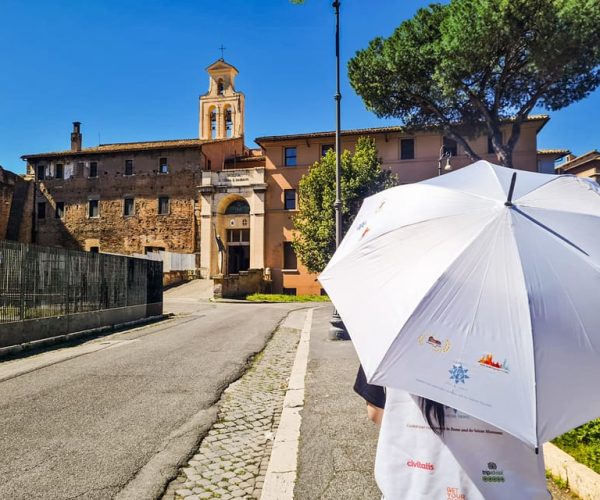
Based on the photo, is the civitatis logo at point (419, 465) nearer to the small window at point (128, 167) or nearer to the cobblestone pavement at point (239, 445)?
the cobblestone pavement at point (239, 445)

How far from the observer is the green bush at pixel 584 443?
3426 mm

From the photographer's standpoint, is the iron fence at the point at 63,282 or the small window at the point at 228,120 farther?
the small window at the point at 228,120

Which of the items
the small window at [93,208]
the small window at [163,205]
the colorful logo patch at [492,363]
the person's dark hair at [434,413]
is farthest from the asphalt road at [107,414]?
the small window at [93,208]

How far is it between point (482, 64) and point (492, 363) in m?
19.1

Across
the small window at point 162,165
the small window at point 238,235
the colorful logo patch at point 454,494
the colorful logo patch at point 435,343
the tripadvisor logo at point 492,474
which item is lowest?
the colorful logo patch at point 454,494

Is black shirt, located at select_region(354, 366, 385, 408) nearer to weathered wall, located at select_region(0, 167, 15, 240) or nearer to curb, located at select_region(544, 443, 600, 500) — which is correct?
curb, located at select_region(544, 443, 600, 500)

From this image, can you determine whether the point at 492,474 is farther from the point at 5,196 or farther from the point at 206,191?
the point at 5,196

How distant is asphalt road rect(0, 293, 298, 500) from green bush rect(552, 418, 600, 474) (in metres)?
3.35

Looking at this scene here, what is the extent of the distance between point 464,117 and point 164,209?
2518cm

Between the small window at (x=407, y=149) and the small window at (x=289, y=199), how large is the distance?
8386 millimetres

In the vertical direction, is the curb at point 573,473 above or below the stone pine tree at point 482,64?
below

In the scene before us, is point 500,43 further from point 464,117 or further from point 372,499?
point 372,499

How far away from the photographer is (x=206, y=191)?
113 ft

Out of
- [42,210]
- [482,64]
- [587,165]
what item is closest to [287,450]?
[482,64]
